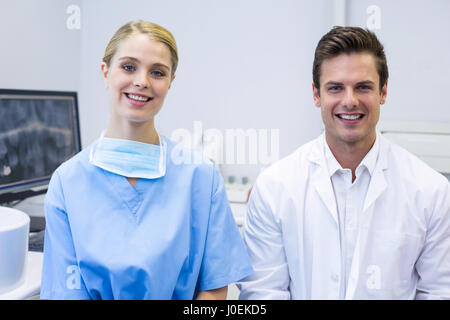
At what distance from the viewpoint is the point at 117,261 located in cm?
93

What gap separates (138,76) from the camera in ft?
3.23

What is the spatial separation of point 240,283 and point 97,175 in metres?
0.46

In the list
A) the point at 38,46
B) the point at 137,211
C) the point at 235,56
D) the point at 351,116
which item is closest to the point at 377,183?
the point at 351,116

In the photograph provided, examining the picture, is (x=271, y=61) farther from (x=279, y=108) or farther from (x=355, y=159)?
(x=355, y=159)

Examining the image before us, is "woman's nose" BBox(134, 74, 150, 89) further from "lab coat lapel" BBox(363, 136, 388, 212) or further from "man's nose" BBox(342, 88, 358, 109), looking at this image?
"lab coat lapel" BBox(363, 136, 388, 212)

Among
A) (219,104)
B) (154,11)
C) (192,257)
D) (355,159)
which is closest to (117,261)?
(192,257)

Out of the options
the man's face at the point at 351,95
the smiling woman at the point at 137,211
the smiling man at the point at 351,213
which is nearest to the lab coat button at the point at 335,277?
the smiling man at the point at 351,213

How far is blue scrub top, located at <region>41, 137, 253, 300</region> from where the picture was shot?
0.95 metres

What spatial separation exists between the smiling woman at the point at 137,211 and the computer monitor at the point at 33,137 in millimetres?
567

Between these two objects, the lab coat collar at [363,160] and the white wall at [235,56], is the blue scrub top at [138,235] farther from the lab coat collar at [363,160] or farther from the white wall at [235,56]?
the white wall at [235,56]

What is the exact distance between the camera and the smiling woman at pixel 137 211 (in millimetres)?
955

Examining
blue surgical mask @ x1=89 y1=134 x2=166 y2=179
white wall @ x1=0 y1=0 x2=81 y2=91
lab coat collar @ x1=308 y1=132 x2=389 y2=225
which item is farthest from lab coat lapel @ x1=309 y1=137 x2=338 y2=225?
white wall @ x1=0 y1=0 x2=81 y2=91

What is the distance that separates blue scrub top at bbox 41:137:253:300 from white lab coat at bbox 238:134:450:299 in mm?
127
